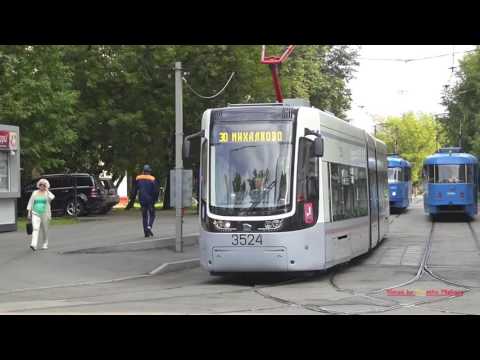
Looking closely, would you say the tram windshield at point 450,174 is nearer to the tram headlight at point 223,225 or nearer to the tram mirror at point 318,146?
the tram mirror at point 318,146

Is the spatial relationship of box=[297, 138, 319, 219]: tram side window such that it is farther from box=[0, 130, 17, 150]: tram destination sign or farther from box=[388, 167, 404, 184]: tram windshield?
box=[388, 167, 404, 184]: tram windshield

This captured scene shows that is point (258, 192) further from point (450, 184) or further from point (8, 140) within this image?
point (450, 184)

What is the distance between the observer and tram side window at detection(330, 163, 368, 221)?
15.4 m

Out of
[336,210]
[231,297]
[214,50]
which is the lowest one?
[231,297]

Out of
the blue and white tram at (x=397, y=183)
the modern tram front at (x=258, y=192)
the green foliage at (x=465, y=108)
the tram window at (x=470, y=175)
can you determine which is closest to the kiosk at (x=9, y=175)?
the modern tram front at (x=258, y=192)

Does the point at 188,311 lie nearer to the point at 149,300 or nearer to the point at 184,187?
the point at 149,300

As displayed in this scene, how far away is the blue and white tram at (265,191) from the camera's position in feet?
45.6

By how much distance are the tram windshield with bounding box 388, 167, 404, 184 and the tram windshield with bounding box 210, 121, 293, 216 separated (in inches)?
1153

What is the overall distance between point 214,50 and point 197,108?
311 centimetres

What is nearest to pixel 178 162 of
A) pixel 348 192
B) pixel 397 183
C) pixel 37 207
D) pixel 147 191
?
pixel 147 191

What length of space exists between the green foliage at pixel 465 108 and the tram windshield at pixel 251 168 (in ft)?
136
